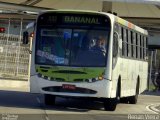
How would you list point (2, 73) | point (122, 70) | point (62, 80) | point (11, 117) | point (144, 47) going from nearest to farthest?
point (11, 117), point (62, 80), point (122, 70), point (144, 47), point (2, 73)

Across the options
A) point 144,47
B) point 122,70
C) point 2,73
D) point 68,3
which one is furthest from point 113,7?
point 122,70

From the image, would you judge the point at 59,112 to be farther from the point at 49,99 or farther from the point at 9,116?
the point at 49,99

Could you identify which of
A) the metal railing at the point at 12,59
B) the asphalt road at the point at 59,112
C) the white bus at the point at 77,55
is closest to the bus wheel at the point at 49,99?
the asphalt road at the point at 59,112

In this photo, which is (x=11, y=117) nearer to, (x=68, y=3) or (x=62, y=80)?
(x=62, y=80)

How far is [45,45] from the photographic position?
19.8 metres

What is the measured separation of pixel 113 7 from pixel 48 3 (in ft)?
17.3

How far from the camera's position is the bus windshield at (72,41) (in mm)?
19312

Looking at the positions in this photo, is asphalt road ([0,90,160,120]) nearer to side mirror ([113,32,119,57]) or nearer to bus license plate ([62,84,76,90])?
bus license plate ([62,84,76,90])

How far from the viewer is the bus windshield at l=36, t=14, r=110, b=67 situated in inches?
760

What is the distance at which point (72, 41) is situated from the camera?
19516mm

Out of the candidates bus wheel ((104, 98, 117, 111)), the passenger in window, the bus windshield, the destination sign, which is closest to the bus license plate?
the bus windshield

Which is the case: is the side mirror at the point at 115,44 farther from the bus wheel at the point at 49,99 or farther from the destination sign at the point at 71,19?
the bus wheel at the point at 49,99

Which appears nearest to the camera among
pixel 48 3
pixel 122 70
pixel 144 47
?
pixel 122 70

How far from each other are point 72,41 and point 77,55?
0.50 m
